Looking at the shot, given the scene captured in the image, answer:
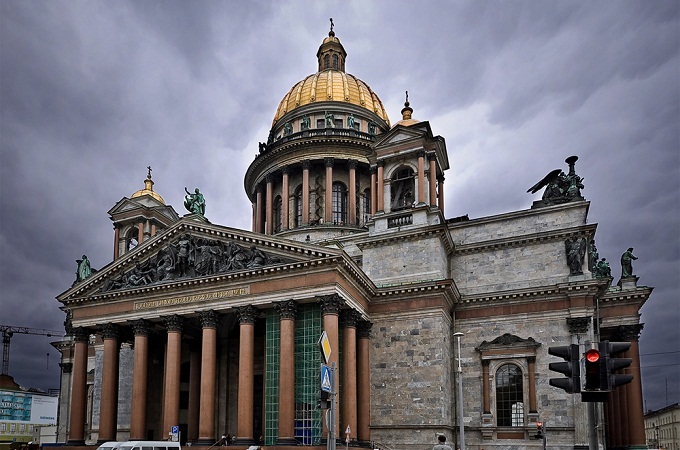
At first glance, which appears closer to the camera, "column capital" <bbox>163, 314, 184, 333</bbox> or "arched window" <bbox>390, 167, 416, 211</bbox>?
"column capital" <bbox>163, 314, 184, 333</bbox>

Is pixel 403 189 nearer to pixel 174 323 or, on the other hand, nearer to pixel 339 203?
pixel 339 203

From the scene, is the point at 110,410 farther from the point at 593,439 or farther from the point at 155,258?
the point at 593,439

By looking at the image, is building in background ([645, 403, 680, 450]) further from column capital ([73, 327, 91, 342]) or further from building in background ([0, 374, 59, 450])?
column capital ([73, 327, 91, 342])

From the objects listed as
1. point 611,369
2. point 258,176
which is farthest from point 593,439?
point 258,176

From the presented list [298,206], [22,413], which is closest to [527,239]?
[298,206]

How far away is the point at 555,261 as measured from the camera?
3844 cm

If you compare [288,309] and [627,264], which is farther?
[627,264]

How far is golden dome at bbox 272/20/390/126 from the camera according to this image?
5741 cm

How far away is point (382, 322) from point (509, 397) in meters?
8.16

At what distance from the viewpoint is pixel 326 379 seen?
17.3 metres

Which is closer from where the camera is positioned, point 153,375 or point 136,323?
point 136,323

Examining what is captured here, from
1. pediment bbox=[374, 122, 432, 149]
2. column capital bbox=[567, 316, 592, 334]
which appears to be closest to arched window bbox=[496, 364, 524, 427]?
column capital bbox=[567, 316, 592, 334]

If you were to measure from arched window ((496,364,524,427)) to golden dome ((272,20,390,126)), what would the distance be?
92.6 ft

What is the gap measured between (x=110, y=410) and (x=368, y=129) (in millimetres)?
30826
